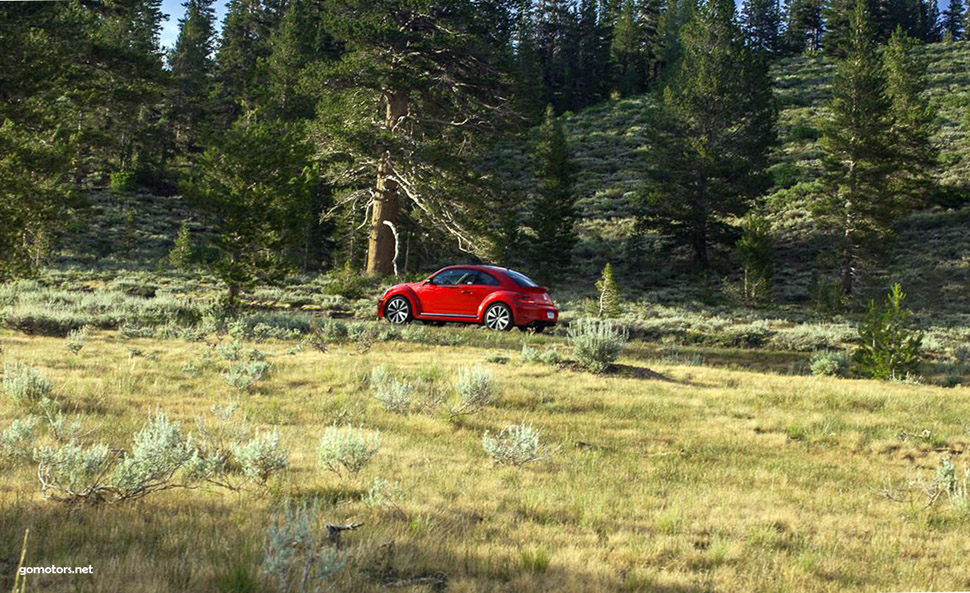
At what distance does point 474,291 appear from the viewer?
15977 mm

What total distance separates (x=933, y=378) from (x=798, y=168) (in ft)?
130

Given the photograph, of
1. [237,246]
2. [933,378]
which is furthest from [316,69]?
[933,378]

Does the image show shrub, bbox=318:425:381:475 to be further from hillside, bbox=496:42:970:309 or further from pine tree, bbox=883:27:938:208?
pine tree, bbox=883:27:938:208

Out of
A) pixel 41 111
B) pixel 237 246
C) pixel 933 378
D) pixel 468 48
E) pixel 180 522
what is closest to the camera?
pixel 180 522

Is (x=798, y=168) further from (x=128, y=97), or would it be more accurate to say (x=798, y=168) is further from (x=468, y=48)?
(x=128, y=97)

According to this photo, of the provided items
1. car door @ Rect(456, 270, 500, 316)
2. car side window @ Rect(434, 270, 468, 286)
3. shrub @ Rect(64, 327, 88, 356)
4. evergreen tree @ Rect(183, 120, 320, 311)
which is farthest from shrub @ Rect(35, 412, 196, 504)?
car side window @ Rect(434, 270, 468, 286)

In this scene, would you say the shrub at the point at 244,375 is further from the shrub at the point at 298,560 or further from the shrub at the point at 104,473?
the shrub at the point at 298,560

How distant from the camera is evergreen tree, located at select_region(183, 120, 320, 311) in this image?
1525 centimetres

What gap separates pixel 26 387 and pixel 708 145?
1388 inches

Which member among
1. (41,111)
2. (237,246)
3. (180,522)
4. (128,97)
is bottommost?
(180,522)

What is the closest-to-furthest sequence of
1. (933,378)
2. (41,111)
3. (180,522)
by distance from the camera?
1. (180,522)
2. (933,378)
3. (41,111)

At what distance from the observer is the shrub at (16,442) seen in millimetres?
5043

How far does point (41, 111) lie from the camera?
17.7 m

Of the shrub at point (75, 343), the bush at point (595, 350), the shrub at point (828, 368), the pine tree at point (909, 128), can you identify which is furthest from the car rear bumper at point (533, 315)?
the pine tree at point (909, 128)
